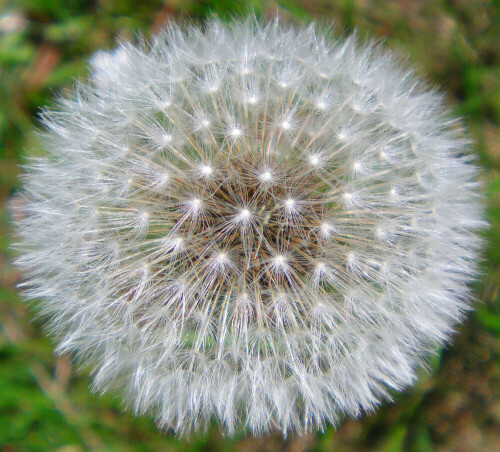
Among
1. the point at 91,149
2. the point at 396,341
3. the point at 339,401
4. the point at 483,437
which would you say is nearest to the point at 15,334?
the point at 91,149

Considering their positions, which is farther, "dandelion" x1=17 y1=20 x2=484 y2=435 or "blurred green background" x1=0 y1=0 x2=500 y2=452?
"blurred green background" x1=0 y1=0 x2=500 y2=452

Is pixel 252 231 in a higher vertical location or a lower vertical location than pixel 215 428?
higher

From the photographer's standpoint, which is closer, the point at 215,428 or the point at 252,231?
the point at 252,231

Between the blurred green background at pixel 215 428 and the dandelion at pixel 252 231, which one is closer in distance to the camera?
the dandelion at pixel 252 231
